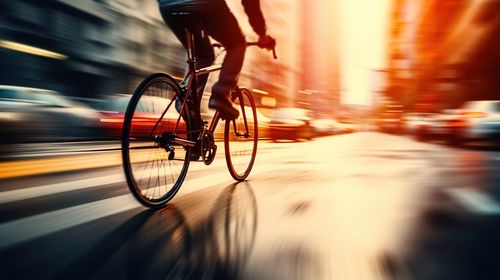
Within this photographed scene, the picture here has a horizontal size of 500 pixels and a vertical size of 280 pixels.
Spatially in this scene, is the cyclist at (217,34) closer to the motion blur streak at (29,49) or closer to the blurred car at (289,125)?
the blurred car at (289,125)

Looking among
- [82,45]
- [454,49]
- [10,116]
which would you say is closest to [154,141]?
[10,116]

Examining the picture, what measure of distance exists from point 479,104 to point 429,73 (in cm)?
6060

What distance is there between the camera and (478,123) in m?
12.4

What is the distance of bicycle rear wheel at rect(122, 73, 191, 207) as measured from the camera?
3254mm

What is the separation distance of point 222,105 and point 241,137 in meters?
0.98

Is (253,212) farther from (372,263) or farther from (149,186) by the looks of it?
(372,263)

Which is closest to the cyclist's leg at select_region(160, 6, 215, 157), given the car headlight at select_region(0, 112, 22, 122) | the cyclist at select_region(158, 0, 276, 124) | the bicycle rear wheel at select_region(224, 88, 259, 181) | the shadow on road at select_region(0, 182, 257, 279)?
the cyclist at select_region(158, 0, 276, 124)

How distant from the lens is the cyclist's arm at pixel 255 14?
4156 millimetres

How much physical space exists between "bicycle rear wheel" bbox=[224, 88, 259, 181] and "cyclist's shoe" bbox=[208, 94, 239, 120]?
0.49 meters

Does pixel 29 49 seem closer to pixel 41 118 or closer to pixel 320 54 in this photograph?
pixel 41 118

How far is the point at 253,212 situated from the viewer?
344 cm

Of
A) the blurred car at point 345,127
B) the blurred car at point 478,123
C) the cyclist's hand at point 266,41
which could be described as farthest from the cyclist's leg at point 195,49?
the blurred car at point 345,127

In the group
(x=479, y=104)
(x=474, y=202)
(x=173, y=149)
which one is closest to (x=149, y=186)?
(x=173, y=149)

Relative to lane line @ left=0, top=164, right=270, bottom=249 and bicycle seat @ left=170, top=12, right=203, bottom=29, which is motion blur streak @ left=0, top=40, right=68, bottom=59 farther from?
lane line @ left=0, top=164, right=270, bottom=249
